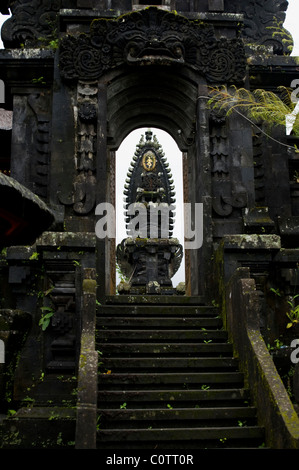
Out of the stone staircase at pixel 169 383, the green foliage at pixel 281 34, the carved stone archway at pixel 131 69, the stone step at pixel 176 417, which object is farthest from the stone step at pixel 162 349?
the green foliage at pixel 281 34

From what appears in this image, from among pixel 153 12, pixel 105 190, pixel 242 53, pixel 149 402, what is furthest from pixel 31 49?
pixel 149 402

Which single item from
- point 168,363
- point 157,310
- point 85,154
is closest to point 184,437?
point 168,363

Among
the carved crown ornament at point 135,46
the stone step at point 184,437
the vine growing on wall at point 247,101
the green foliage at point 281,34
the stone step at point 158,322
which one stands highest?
the green foliage at point 281,34

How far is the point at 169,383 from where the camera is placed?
7469mm

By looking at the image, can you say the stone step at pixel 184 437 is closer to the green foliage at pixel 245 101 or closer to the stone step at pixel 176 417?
the stone step at pixel 176 417

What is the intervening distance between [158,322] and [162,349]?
0.75m

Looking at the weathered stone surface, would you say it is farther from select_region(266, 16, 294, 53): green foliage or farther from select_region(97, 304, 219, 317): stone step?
select_region(266, 16, 294, 53): green foliage

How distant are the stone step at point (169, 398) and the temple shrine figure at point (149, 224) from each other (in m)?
8.74

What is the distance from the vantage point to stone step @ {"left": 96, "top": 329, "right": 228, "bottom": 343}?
27.5 feet

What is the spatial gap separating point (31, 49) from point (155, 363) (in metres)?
6.40

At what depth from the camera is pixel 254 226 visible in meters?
10.1

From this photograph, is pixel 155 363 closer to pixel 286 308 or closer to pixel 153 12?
pixel 286 308

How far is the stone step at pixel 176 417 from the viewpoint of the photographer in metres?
6.70

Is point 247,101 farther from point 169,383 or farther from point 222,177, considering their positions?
point 169,383
